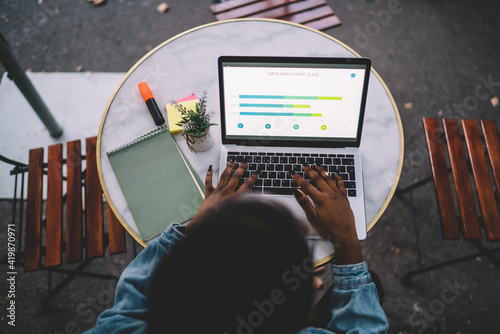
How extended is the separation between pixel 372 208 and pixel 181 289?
856 mm

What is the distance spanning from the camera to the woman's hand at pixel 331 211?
125 cm

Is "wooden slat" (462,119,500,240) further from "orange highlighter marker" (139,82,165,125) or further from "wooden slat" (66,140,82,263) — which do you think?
"wooden slat" (66,140,82,263)

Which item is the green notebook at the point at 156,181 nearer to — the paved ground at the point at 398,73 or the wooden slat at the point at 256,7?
the paved ground at the point at 398,73

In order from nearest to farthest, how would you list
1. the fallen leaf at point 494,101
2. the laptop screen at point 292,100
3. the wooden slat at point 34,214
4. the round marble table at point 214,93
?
1. the laptop screen at point 292,100
2. the round marble table at point 214,93
3. the wooden slat at point 34,214
4. the fallen leaf at point 494,101

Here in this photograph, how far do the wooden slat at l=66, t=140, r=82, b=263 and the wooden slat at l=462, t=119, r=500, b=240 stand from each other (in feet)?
6.53

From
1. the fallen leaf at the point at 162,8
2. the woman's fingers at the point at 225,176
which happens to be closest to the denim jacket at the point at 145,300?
the woman's fingers at the point at 225,176

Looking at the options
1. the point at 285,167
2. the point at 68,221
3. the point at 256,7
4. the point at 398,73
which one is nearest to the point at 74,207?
the point at 68,221

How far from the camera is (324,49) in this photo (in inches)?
67.2

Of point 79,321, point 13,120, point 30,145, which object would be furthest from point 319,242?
point 13,120

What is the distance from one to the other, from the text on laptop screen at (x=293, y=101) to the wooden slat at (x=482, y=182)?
84cm

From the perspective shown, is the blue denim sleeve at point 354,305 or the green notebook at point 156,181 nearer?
the blue denim sleeve at point 354,305

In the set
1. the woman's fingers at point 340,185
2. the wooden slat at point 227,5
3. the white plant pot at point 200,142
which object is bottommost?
the woman's fingers at point 340,185

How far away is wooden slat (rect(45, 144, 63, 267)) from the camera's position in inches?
63.5

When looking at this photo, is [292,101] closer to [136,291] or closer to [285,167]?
[285,167]
